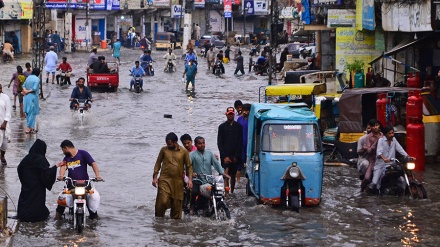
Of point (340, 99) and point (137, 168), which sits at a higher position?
point (340, 99)

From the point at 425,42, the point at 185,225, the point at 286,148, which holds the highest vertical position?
the point at 425,42

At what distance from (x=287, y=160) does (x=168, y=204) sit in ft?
6.83

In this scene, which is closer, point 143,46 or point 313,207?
point 313,207

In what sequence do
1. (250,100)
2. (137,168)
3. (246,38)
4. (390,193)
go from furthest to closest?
(246,38) < (250,100) < (137,168) < (390,193)

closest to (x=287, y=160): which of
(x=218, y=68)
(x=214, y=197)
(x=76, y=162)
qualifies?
(x=214, y=197)

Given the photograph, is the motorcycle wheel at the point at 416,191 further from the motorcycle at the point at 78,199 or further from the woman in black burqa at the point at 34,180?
the woman in black burqa at the point at 34,180

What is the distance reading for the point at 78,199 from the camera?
12609 millimetres

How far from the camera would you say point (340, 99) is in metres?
19.5

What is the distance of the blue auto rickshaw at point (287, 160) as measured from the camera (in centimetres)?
1444

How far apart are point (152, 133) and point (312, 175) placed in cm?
1028

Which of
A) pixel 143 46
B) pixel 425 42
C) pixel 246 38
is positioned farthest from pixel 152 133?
pixel 246 38

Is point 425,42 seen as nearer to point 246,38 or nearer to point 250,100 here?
point 250,100

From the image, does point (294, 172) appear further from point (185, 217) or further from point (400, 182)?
point (400, 182)

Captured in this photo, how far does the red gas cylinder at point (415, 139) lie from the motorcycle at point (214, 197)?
18.5ft
